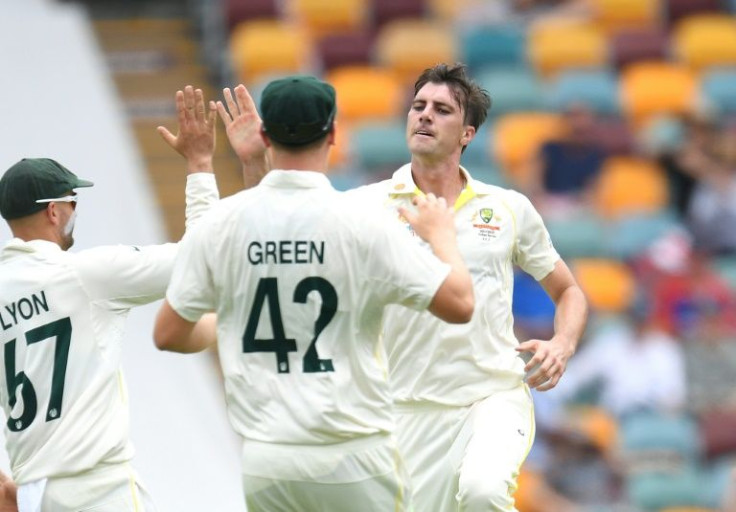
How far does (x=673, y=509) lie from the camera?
11.4 meters

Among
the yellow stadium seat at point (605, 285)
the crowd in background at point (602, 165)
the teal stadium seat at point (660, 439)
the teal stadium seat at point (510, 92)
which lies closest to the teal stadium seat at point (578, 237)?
the crowd in background at point (602, 165)

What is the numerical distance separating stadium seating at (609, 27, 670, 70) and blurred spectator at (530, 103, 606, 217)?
184cm

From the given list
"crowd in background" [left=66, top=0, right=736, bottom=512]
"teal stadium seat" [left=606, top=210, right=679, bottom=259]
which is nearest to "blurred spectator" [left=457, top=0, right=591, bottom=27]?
"crowd in background" [left=66, top=0, right=736, bottom=512]

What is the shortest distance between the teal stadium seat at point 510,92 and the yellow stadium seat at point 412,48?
0.40 metres

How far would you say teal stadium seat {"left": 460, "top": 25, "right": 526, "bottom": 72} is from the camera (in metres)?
15.1

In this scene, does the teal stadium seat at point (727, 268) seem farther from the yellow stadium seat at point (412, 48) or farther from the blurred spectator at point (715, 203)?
the yellow stadium seat at point (412, 48)

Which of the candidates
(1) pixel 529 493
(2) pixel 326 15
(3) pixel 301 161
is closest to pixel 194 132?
(3) pixel 301 161

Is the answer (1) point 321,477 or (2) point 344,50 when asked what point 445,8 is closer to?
(2) point 344,50

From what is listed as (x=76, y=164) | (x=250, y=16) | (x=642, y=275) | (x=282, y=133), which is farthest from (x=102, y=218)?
(x=282, y=133)

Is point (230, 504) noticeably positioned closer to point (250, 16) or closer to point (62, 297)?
point (62, 297)

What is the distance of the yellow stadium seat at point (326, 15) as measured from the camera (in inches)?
594

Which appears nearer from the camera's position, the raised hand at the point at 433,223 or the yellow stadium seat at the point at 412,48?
the raised hand at the point at 433,223

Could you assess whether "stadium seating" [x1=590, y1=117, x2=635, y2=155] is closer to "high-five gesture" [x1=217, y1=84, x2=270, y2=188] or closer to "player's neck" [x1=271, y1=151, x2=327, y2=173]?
"high-five gesture" [x1=217, y1=84, x2=270, y2=188]

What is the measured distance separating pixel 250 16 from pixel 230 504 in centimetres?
588
